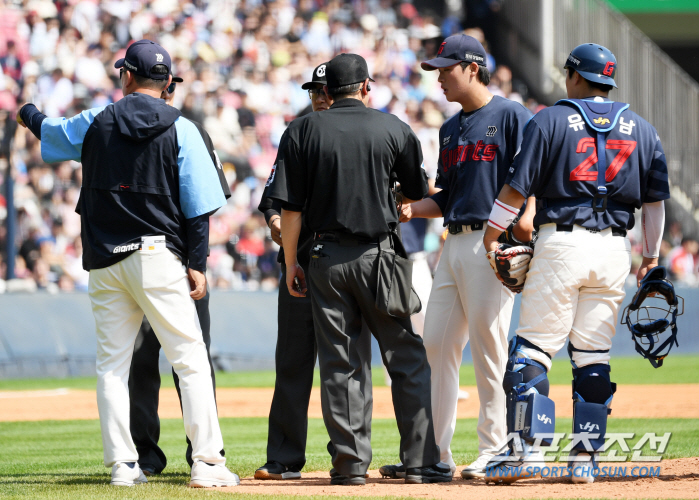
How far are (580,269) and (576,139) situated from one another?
0.67m

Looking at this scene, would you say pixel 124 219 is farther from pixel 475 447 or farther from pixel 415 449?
pixel 475 447

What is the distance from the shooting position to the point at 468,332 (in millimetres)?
5113

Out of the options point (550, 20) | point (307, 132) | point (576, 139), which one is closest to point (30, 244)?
point (307, 132)

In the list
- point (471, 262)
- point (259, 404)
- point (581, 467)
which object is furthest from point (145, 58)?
point (259, 404)

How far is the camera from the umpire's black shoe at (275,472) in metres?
5.07

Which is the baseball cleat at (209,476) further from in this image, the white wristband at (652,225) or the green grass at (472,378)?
the green grass at (472,378)

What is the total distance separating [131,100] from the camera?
487 centimetres

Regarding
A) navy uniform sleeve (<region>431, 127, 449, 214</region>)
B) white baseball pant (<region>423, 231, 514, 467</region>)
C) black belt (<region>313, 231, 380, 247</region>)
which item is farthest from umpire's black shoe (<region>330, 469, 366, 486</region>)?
navy uniform sleeve (<region>431, 127, 449, 214</region>)

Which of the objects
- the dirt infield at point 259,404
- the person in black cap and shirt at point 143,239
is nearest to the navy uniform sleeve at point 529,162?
the person in black cap and shirt at point 143,239

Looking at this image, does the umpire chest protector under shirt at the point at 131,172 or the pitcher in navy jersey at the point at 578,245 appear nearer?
the pitcher in navy jersey at the point at 578,245

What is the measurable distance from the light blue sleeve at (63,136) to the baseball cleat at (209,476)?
184 centimetres

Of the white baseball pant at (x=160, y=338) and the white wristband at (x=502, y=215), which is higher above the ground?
the white wristband at (x=502, y=215)

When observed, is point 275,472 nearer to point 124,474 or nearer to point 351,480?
point 351,480

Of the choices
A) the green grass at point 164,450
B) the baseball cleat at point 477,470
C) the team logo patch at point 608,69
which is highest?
the team logo patch at point 608,69
